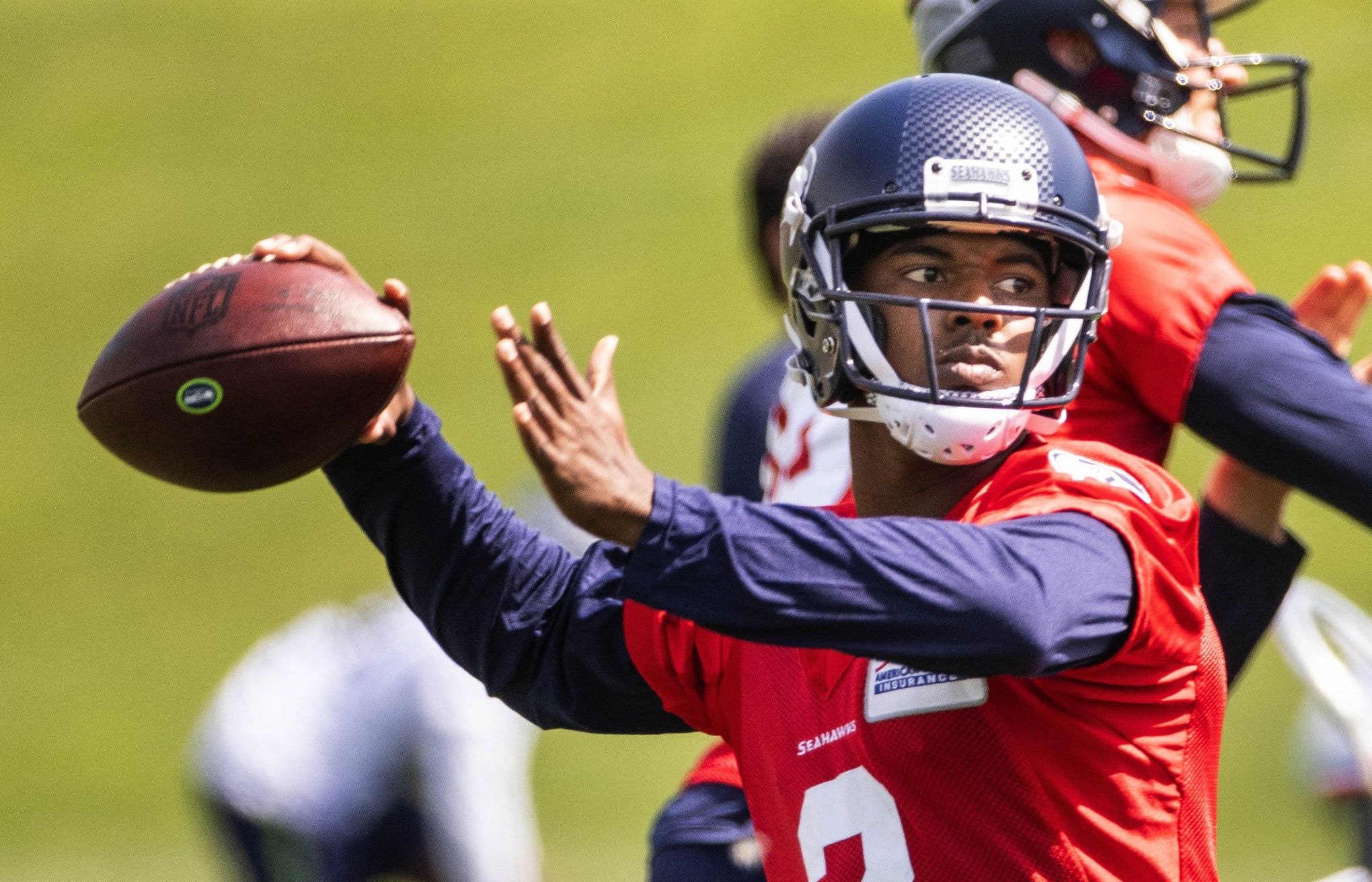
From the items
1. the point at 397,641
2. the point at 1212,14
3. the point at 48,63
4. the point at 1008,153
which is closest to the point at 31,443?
the point at 48,63

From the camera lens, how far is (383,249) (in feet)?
40.0

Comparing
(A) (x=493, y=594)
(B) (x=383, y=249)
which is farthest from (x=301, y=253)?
(B) (x=383, y=249)

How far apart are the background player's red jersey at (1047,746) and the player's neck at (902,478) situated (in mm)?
80

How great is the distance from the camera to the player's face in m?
2.33

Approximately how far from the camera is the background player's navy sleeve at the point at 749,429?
13.0 feet

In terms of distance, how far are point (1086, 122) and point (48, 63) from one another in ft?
40.4

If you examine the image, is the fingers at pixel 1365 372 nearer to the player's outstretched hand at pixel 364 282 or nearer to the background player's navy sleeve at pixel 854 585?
the background player's navy sleeve at pixel 854 585

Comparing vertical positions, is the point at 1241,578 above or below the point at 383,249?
below

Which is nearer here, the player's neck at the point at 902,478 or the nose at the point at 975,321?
the nose at the point at 975,321

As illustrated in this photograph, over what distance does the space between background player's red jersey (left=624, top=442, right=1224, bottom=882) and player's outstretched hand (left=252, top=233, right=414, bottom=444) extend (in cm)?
75

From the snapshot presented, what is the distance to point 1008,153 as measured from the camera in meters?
2.40

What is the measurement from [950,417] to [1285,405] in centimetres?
74

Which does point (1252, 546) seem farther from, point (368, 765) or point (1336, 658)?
point (368, 765)

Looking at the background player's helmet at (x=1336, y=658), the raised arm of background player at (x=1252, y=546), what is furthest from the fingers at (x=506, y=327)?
the background player's helmet at (x=1336, y=658)
